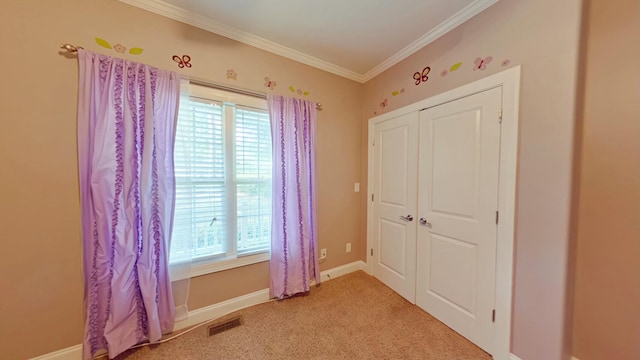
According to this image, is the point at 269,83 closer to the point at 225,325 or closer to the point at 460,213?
the point at 460,213

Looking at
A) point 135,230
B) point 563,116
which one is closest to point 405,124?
point 563,116

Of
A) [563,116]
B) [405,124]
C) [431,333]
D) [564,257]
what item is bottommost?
[431,333]

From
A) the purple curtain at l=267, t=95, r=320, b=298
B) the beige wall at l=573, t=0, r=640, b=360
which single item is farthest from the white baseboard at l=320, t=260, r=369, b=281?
the beige wall at l=573, t=0, r=640, b=360

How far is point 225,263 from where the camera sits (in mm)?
1964

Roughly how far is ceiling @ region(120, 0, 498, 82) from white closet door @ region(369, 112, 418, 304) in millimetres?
740

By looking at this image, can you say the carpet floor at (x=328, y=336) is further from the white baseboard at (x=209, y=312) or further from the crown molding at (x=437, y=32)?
the crown molding at (x=437, y=32)

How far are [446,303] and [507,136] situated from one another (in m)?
1.44

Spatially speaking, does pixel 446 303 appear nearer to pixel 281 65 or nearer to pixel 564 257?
pixel 564 257

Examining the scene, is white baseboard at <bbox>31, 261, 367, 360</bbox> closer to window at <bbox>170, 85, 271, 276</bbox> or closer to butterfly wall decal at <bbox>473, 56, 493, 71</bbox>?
window at <bbox>170, 85, 271, 276</bbox>

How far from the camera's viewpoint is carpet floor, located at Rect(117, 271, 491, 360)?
5.04 ft

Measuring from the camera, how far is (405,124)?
2188 mm

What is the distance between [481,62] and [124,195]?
9.15 feet

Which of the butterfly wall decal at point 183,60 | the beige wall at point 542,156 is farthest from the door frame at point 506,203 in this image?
the butterfly wall decal at point 183,60

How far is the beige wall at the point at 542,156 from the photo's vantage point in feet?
3.98
